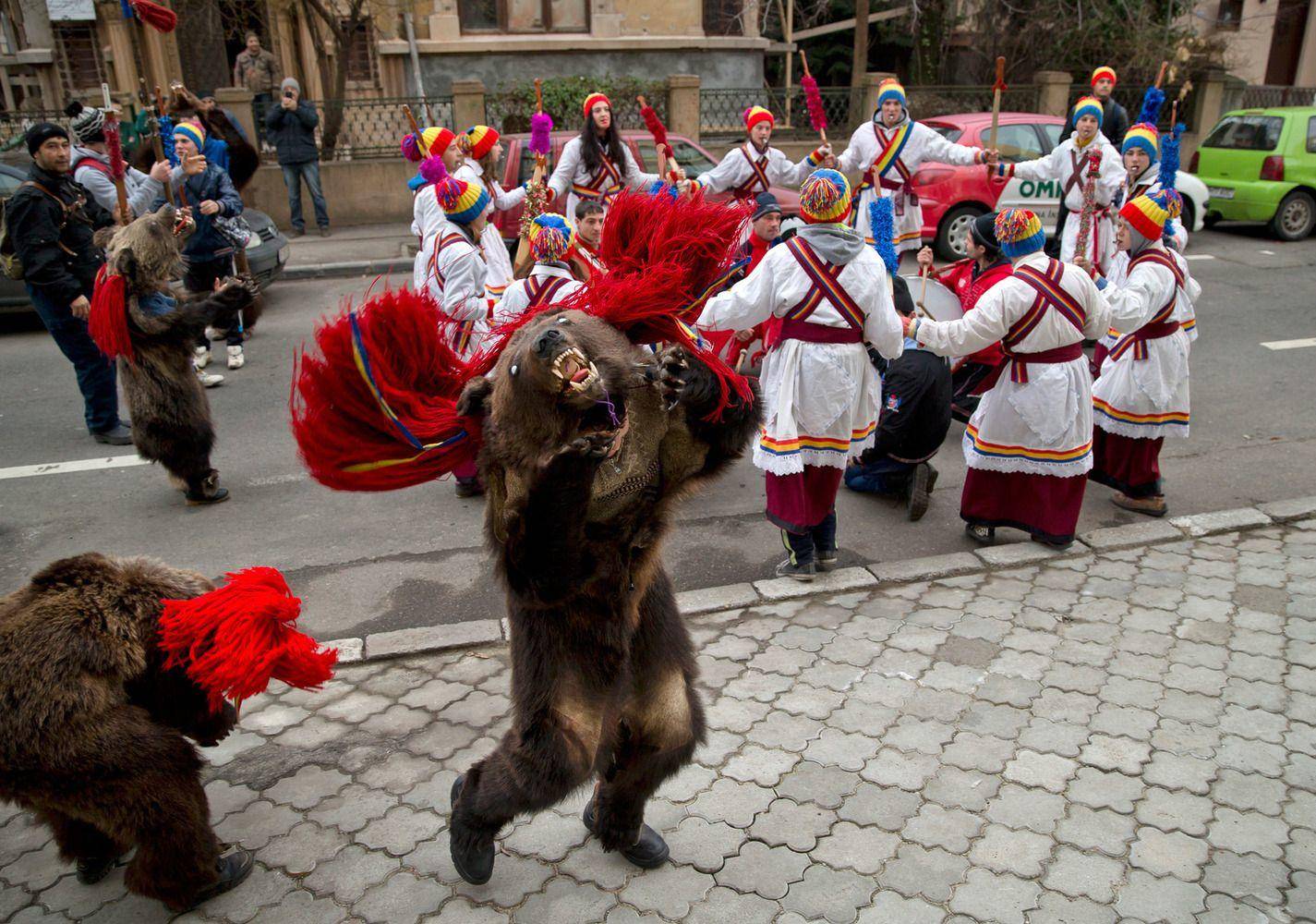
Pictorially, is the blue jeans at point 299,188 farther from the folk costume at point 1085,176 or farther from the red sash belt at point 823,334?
the red sash belt at point 823,334

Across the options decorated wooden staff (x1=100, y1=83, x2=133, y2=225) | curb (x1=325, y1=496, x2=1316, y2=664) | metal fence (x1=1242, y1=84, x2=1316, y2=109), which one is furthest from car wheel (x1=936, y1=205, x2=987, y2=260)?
metal fence (x1=1242, y1=84, x2=1316, y2=109)

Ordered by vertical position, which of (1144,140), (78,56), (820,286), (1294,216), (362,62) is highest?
(78,56)

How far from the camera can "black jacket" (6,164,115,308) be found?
6648mm

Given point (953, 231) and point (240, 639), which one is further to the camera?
point (953, 231)

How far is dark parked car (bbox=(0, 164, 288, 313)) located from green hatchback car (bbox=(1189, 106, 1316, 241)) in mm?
12594

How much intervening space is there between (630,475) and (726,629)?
215cm

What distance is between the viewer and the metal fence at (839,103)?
17.1m

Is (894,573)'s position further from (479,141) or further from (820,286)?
(479,141)

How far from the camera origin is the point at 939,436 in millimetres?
5859

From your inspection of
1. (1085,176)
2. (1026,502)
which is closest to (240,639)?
(1026,502)

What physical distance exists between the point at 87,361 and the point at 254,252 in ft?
12.0

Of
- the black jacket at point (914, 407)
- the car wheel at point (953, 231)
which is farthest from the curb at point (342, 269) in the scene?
the black jacket at point (914, 407)

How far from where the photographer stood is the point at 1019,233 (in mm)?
4930

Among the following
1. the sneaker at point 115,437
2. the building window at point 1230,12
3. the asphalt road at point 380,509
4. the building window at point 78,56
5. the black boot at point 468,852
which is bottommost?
the asphalt road at point 380,509
